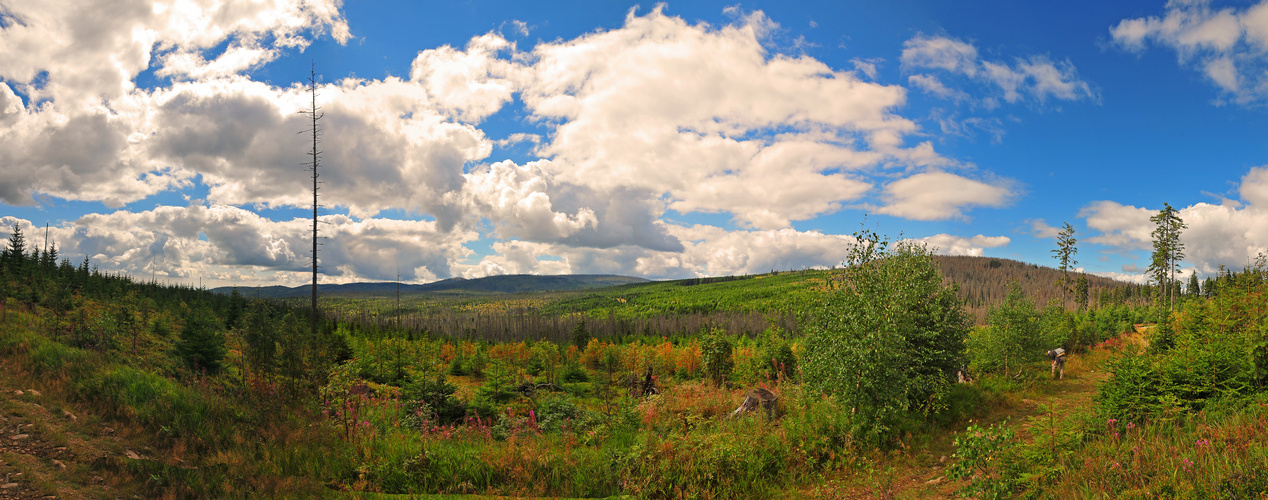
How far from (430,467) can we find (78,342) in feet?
73.3

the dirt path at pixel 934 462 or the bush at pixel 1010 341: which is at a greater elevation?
the bush at pixel 1010 341

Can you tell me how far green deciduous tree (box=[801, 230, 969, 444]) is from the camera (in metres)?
11.6

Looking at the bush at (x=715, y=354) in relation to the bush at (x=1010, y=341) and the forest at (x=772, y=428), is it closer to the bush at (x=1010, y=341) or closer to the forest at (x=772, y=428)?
the forest at (x=772, y=428)

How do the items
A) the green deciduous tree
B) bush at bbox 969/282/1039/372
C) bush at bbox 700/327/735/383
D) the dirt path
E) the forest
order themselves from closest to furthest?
the forest, the dirt path, the green deciduous tree, bush at bbox 969/282/1039/372, bush at bbox 700/327/735/383

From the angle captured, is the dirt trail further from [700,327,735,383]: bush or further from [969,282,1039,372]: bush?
[969,282,1039,372]: bush

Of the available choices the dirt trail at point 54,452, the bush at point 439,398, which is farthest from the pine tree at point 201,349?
the dirt trail at point 54,452

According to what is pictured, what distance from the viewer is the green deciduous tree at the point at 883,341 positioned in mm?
11555

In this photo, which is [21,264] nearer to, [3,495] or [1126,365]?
[3,495]

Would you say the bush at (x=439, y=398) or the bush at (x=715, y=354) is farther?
the bush at (x=715, y=354)

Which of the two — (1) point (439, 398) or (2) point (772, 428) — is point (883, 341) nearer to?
(2) point (772, 428)

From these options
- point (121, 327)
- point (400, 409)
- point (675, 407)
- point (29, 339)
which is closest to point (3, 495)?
point (400, 409)

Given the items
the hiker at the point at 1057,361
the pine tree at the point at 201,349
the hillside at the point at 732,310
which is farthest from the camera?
the hillside at the point at 732,310

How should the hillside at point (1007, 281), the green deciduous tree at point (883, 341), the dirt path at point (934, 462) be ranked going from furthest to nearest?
the hillside at point (1007, 281), the green deciduous tree at point (883, 341), the dirt path at point (934, 462)

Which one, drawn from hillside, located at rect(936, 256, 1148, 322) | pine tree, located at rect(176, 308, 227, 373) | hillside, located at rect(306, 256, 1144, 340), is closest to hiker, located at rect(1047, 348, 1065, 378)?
hillside, located at rect(306, 256, 1144, 340)
